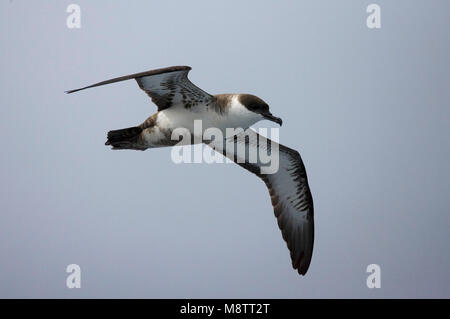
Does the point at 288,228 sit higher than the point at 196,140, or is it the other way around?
the point at 196,140

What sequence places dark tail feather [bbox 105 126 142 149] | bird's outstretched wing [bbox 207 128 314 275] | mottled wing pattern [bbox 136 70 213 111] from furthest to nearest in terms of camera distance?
bird's outstretched wing [bbox 207 128 314 275] → dark tail feather [bbox 105 126 142 149] → mottled wing pattern [bbox 136 70 213 111]

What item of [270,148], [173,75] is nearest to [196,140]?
[173,75]

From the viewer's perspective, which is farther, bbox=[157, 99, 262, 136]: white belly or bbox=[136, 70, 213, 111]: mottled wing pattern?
bbox=[136, 70, 213, 111]: mottled wing pattern

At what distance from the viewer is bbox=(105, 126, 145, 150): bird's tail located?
7387 mm

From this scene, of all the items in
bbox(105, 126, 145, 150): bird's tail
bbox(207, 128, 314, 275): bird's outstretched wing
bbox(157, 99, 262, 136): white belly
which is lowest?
bbox(207, 128, 314, 275): bird's outstretched wing

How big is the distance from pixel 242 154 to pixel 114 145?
89.0 inches

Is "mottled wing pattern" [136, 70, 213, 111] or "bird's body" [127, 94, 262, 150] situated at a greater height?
"mottled wing pattern" [136, 70, 213, 111]

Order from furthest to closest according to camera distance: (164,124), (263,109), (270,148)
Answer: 1. (270,148)
2. (164,124)
3. (263,109)

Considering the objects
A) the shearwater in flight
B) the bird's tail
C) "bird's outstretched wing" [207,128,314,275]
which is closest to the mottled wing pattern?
the shearwater in flight

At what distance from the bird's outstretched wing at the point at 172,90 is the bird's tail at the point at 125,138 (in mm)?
427

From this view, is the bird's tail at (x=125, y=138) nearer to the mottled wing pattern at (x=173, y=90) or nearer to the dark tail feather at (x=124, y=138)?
the dark tail feather at (x=124, y=138)

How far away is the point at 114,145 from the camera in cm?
744

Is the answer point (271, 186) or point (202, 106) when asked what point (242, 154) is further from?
point (202, 106)

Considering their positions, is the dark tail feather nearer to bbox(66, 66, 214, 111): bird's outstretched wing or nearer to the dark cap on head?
bbox(66, 66, 214, 111): bird's outstretched wing
